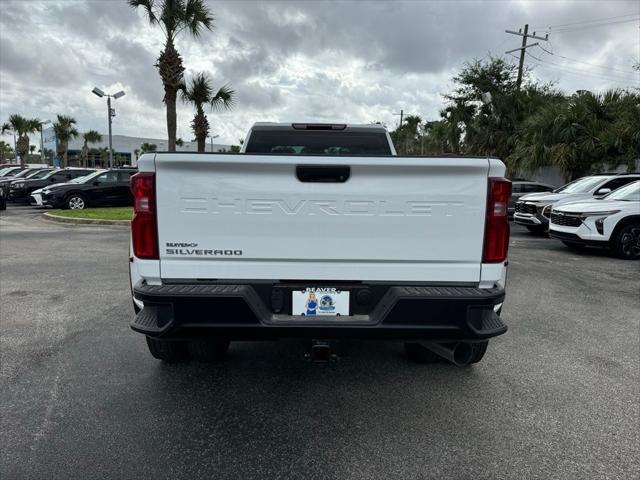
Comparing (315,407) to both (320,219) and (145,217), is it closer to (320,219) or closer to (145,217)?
(320,219)

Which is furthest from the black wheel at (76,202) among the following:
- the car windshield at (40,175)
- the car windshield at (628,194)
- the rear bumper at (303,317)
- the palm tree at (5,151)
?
the palm tree at (5,151)

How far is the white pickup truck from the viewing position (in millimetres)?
2654

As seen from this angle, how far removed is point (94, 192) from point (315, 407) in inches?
684

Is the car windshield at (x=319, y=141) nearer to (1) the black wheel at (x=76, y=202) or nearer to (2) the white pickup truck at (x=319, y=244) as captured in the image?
(2) the white pickup truck at (x=319, y=244)

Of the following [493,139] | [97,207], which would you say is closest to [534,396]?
[97,207]

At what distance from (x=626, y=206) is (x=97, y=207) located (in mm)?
17079

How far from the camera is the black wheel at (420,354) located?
12.8 ft

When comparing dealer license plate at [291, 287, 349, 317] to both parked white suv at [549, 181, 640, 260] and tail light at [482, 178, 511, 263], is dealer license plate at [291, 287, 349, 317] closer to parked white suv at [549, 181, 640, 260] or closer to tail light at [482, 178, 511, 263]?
tail light at [482, 178, 511, 263]

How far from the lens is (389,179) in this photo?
270 cm

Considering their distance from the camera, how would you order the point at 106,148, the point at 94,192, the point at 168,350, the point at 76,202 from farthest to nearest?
the point at 106,148 → the point at 94,192 → the point at 76,202 → the point at 168,350

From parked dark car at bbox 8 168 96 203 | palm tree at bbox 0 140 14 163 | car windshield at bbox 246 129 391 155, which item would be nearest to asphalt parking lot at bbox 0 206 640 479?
car windshield at bbox 246 129 391 155

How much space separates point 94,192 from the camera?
1803cm

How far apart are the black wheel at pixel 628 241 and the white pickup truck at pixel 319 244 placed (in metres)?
8.14

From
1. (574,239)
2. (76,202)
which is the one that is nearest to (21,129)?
(76,202)
